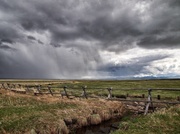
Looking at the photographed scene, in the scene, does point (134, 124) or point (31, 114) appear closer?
point (134, 124)

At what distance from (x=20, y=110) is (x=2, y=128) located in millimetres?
4442

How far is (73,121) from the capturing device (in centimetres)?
1733

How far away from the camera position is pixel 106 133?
15859 mm

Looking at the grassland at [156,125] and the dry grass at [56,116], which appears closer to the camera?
the grassland at [156,125]

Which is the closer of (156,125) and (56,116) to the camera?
(156,125)

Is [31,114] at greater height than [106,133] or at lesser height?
greater

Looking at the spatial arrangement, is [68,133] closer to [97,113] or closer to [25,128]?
[25,128]

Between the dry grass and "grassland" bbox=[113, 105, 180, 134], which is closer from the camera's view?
"grassland" bbox=[113, 105, 180, 134]

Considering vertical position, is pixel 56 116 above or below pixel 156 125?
above

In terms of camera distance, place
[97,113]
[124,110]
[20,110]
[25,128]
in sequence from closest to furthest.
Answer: [25,128]
[20,110]
[97,113]
[124,110]

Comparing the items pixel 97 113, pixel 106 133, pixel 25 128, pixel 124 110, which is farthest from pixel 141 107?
pixel 25 128

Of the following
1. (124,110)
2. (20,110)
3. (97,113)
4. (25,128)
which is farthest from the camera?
(124,110)

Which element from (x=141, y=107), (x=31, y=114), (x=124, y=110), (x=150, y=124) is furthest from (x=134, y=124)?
(x=141, y=107)

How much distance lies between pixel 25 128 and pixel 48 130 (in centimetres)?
159
